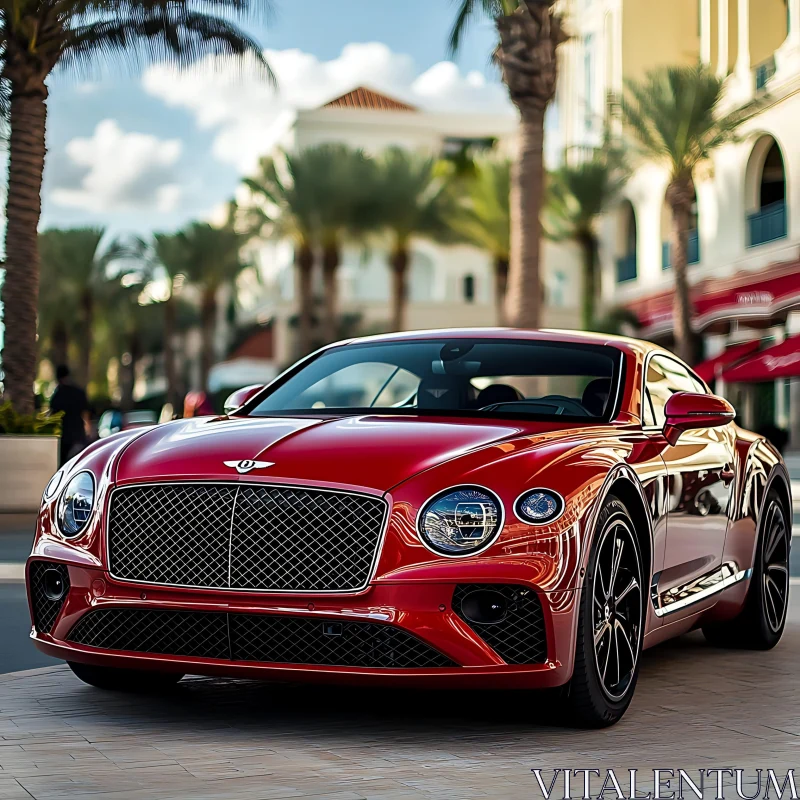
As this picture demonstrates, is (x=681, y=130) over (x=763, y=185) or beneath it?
over

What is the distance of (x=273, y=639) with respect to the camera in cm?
535

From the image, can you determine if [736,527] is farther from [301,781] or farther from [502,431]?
[301,781]

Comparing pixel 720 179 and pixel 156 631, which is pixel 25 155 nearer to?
pixel 156 631

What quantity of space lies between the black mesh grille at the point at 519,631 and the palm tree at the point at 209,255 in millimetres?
58860

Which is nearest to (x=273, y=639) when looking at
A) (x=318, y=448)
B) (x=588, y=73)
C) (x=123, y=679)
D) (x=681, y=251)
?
(x=318, y=448)

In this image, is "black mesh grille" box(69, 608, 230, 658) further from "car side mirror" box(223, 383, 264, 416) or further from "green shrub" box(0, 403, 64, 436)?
"green shrub" box(0, 403, 64, 436)

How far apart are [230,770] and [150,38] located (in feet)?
65.6

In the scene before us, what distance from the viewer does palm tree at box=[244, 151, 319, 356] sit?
5262cm

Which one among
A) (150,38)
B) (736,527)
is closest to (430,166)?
(150,38)

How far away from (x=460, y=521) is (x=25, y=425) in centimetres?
1303

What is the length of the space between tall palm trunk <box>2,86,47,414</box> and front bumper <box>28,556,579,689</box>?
15.7 metres

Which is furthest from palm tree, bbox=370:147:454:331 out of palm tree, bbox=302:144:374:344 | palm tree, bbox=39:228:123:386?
palm tree, bbox=39:228:123:386

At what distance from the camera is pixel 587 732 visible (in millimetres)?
5641

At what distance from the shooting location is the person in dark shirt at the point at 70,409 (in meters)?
20.5
